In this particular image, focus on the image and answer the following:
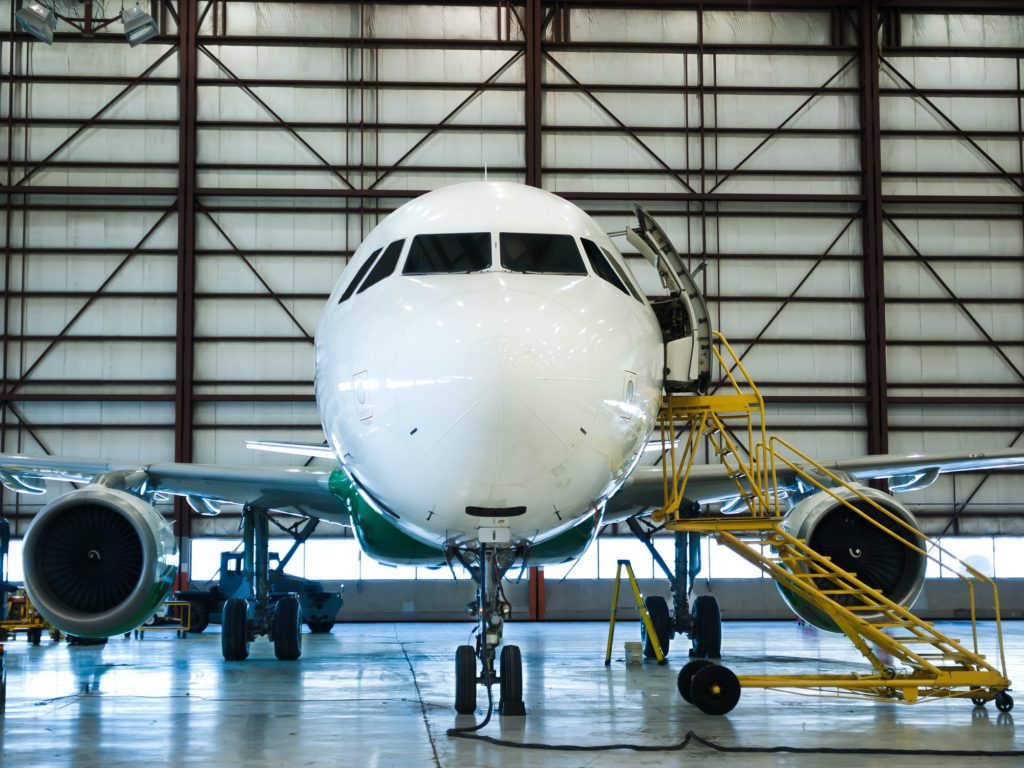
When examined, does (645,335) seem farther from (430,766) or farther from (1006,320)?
(1006,320)

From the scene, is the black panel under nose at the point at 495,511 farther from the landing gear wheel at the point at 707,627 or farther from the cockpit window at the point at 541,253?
the landing gear wheel at the point at 707,627

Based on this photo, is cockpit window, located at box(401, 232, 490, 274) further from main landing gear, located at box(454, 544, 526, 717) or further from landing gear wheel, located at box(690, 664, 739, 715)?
landing gear wheel, located at box(690, 664, 739, 715)

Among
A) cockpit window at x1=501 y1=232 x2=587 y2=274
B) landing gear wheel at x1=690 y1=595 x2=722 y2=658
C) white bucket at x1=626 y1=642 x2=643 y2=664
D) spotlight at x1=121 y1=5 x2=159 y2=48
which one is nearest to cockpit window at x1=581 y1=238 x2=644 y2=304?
cockpit window at x1=501 y1=232 x2=587 y2=274

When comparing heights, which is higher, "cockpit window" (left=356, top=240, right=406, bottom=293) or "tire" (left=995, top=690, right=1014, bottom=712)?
"cockpit window" (left=356, top=240, right=406, bottom=293)

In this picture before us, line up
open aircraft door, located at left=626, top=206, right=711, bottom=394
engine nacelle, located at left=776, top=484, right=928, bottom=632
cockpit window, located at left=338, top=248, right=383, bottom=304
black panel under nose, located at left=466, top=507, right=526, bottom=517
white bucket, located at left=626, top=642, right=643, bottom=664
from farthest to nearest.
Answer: white bucket, located at left=626, top=642, right=643, bottom=664, engine nacelle, located at left=776, top=484, right=928, bottom=632, open aircraft door, located at left=626, top=206, right=711, bottom=394, cockpit window, located at left=338, top=248, right=383, bottom=304, black panel under nose, located at left=466, top=507, right=526, bottom=517

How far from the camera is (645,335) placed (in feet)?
27.0

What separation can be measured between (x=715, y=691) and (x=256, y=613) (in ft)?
25.7

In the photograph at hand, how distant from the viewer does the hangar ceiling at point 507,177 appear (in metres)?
25.7

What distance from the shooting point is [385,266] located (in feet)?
27.7

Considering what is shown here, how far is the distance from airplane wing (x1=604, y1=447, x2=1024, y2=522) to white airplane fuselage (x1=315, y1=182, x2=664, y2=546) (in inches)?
139

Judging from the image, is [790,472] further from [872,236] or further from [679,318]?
[872,236]

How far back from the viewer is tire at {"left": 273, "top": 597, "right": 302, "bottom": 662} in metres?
14.8

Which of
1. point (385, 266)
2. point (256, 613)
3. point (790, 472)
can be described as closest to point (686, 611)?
A: point (790, 472)

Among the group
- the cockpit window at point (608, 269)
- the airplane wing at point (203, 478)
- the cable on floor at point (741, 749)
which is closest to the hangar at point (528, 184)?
the airplane wing at point (203, 478)
